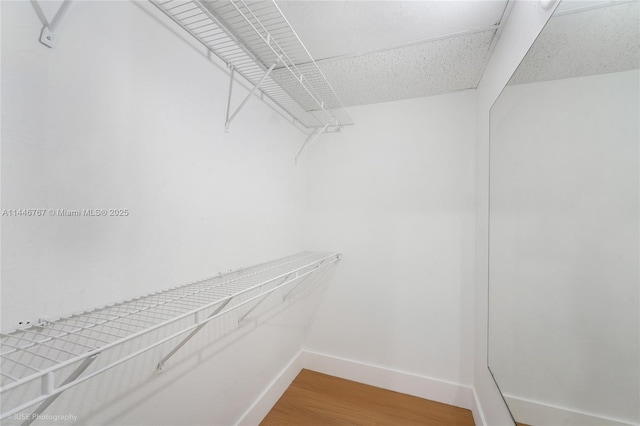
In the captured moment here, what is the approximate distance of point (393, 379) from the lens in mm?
1872

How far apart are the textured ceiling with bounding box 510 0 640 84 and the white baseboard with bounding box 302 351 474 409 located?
195 cm

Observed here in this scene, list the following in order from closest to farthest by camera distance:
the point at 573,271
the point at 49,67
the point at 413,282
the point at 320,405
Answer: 1. the point at 49,67
2. the point at 573,271
3. the point at 320,405
4. the point at 413,282

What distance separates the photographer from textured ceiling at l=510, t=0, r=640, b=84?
0.59m

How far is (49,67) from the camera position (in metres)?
0.64

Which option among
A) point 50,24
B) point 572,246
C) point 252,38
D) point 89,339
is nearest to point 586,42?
point 572,246

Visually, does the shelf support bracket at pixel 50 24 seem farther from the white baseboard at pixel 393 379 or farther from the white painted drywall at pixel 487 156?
the white baseboard at pixel 393 379

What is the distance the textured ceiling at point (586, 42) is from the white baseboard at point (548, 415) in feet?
2.97

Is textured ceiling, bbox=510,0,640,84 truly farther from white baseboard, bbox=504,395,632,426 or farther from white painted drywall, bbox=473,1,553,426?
white baseboard, bbox=504,395,632,426

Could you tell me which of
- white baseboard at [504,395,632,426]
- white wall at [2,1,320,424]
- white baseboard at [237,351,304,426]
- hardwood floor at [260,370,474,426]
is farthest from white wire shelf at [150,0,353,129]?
hardwood floor at [260,370,474,426]

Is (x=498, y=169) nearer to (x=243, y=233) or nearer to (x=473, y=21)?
(x=473, y=21)

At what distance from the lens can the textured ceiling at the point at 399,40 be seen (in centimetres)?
112

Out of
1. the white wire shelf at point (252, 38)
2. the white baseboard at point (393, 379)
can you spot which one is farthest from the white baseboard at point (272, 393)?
the white wire shelf at point (252, 38)

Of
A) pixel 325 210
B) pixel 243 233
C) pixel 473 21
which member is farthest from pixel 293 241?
pixel 473 21

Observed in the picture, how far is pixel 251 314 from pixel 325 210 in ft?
3.50
